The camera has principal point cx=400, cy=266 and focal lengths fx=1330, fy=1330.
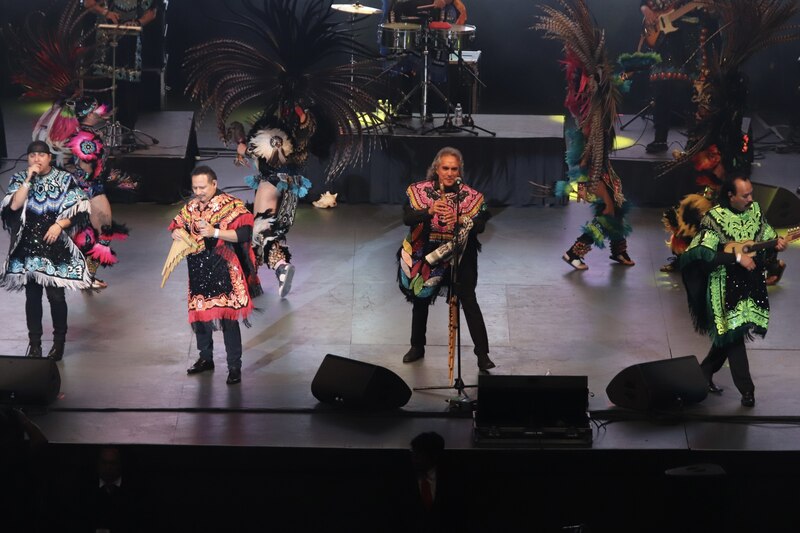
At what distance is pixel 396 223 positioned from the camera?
448 inches

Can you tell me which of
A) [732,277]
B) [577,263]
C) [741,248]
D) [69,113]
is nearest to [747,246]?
[741,248]

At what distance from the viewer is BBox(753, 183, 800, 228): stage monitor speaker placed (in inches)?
424

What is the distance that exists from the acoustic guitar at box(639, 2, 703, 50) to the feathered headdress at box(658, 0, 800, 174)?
2.38 m

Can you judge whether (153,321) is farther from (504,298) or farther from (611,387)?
(611,387)

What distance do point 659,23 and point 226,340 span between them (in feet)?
20.0

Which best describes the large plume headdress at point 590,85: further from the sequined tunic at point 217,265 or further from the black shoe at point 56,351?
the black shoe at point 56,351

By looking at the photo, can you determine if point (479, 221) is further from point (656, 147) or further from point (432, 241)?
point (656, 147)

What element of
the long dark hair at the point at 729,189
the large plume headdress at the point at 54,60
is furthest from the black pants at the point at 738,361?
the large plume headdress at the point at 54,60

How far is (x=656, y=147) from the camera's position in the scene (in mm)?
12242

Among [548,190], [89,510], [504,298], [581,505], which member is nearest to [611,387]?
[581,505]

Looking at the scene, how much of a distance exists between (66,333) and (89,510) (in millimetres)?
2222

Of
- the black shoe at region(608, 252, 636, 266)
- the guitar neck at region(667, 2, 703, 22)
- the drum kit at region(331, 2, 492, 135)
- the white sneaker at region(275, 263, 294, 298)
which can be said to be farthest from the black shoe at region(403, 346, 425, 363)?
the guitar neck at region(667, 2, 703, 22)

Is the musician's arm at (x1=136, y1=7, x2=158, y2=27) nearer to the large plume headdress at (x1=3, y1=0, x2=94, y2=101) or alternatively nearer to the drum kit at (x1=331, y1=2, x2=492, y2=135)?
the drum kit at (x1=331, y1=2, x2=492, y2=135)

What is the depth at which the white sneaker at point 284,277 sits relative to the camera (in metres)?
9.45
